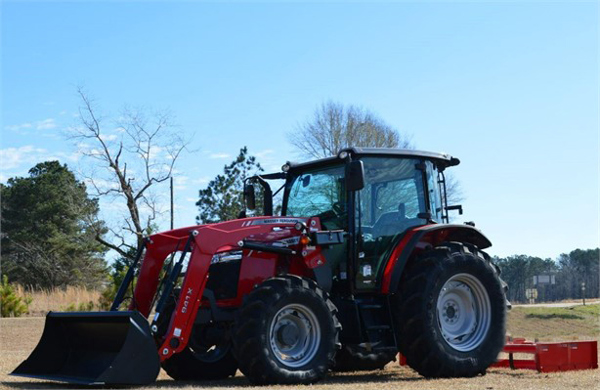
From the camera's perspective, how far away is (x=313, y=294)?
8508 mm

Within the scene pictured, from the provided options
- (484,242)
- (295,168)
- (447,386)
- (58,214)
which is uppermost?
(58,214)

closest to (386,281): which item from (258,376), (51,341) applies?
(258,376)

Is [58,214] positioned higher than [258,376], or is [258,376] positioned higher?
[58,214]

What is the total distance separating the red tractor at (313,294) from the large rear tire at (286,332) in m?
0.01

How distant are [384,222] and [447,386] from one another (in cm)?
209

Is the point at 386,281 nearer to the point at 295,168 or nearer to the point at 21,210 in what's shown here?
the point at 295,168

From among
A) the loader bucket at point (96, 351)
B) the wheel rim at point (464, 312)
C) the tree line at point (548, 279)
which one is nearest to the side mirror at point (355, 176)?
the wheel rim at point (464, 312)

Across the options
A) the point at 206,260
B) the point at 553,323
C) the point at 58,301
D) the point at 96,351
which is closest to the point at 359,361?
the point at 206,260

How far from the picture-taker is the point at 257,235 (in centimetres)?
903

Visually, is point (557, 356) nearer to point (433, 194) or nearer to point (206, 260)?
point (433, 194)

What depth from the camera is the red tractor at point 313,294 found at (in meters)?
8.29

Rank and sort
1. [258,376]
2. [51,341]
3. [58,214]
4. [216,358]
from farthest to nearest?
[58,214], [216,358], [51,341], [258,376]

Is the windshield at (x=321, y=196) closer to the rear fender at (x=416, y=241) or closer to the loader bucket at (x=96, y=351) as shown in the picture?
the rear fender at (x=416, y=241)

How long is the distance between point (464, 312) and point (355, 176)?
2.35 m
